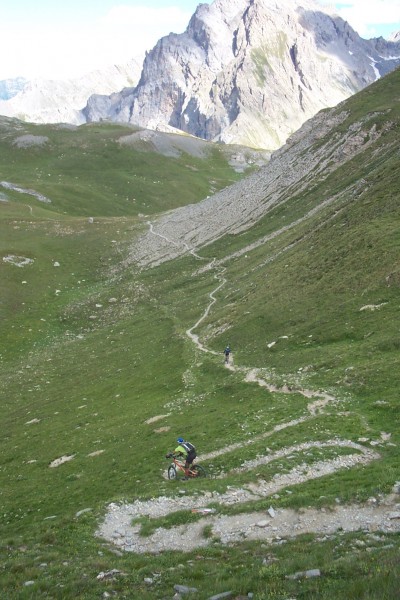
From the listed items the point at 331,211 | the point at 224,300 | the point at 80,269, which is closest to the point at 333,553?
the point at 224,300

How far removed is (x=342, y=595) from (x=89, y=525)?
15.0 meters

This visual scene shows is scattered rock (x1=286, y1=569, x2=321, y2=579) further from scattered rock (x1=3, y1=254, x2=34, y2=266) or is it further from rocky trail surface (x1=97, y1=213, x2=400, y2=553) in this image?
scattered rock (x1=3, y1=254, x2=34, y2=266)

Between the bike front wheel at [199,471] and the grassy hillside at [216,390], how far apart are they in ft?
2.35

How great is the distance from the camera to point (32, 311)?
8756cm

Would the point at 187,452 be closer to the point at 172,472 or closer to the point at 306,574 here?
the point at 172,472

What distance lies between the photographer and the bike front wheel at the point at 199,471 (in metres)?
29.0

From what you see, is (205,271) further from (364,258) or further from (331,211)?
(364,258)

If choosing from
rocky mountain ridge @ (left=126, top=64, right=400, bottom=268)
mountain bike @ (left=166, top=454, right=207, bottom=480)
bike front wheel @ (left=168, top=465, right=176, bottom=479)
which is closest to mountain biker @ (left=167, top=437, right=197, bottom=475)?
mountain bike @ (left=166, top=454, right=207, bottom=480)

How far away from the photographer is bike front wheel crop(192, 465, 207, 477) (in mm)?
29000

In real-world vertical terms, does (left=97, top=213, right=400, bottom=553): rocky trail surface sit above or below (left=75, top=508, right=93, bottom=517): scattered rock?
below

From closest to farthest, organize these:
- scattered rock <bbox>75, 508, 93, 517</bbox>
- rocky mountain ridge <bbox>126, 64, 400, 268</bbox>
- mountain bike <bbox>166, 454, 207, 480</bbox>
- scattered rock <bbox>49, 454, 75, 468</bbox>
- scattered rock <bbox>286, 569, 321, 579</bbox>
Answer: scattered rock <bbox>286, 569, 321, 579</bbox> → scattered rock <bbox>75, 508, 93, 517</bbox> → mountain bike <bbox>166, 454, 207, 480</bbox> → scattered rock <bbox>49, 454, 75, 468</bbox> → rocky mountain ridge <bbox>126, 64, 400, 268</bbox>

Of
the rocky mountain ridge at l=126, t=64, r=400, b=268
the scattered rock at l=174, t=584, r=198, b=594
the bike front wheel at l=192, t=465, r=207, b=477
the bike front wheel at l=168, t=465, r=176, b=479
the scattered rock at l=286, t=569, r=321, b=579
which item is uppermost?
the rocky mountain ridge at l=126, t=64, r=400, b=268

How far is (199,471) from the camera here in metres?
29.3

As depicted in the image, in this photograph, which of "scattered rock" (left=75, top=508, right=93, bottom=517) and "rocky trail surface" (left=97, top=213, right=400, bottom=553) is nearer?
"rocky trail surface" (left=97, top=213, right=400, bottom=553)
